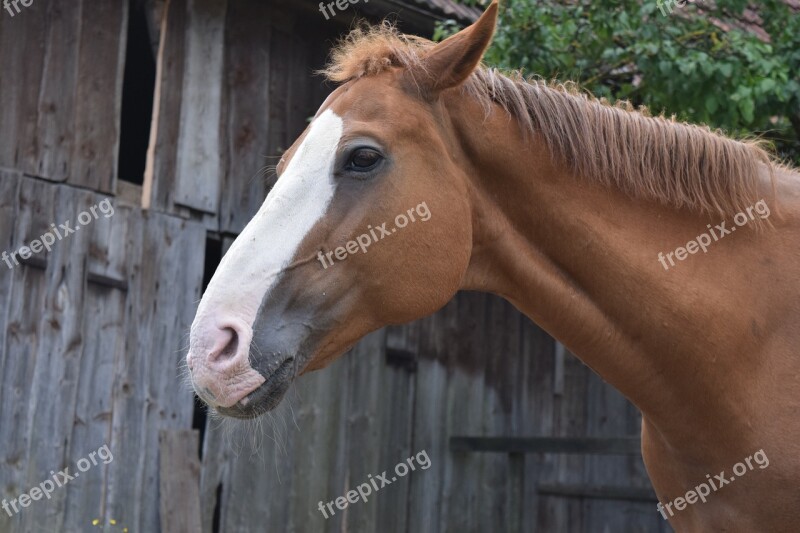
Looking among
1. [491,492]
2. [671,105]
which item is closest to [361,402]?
[491,492]

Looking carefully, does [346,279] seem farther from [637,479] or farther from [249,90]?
[637,479]

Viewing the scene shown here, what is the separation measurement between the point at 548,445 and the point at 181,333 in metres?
3.18

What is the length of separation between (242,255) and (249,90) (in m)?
4.84

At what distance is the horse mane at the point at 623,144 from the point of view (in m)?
2.87

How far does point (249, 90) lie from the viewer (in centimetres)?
716

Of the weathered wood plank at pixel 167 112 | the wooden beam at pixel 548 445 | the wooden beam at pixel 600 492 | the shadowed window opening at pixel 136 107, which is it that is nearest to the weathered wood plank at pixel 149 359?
the weathered wood plank at pixel 167 112

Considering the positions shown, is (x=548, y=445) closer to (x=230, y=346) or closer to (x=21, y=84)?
(x=21, y=84)

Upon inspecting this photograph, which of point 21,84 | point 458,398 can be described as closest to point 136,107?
point 21,84

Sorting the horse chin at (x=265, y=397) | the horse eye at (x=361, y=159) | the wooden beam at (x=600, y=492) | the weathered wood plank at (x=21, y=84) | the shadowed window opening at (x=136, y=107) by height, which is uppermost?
the shadowed window opening at (x=136, y=107)

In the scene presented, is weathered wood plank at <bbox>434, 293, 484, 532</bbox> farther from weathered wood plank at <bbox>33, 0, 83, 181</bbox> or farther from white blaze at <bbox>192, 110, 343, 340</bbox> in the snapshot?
white blaze at <bbox>192, 110, 343, 340</bbox>

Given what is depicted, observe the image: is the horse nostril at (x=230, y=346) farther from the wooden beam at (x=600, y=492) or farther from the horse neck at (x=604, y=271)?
the wooden beam at (x=600, y=492)

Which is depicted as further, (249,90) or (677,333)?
(249,90)

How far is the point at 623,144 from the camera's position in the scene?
2900 mm

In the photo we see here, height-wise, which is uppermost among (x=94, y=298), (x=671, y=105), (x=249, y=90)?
(x=249, y=90)
